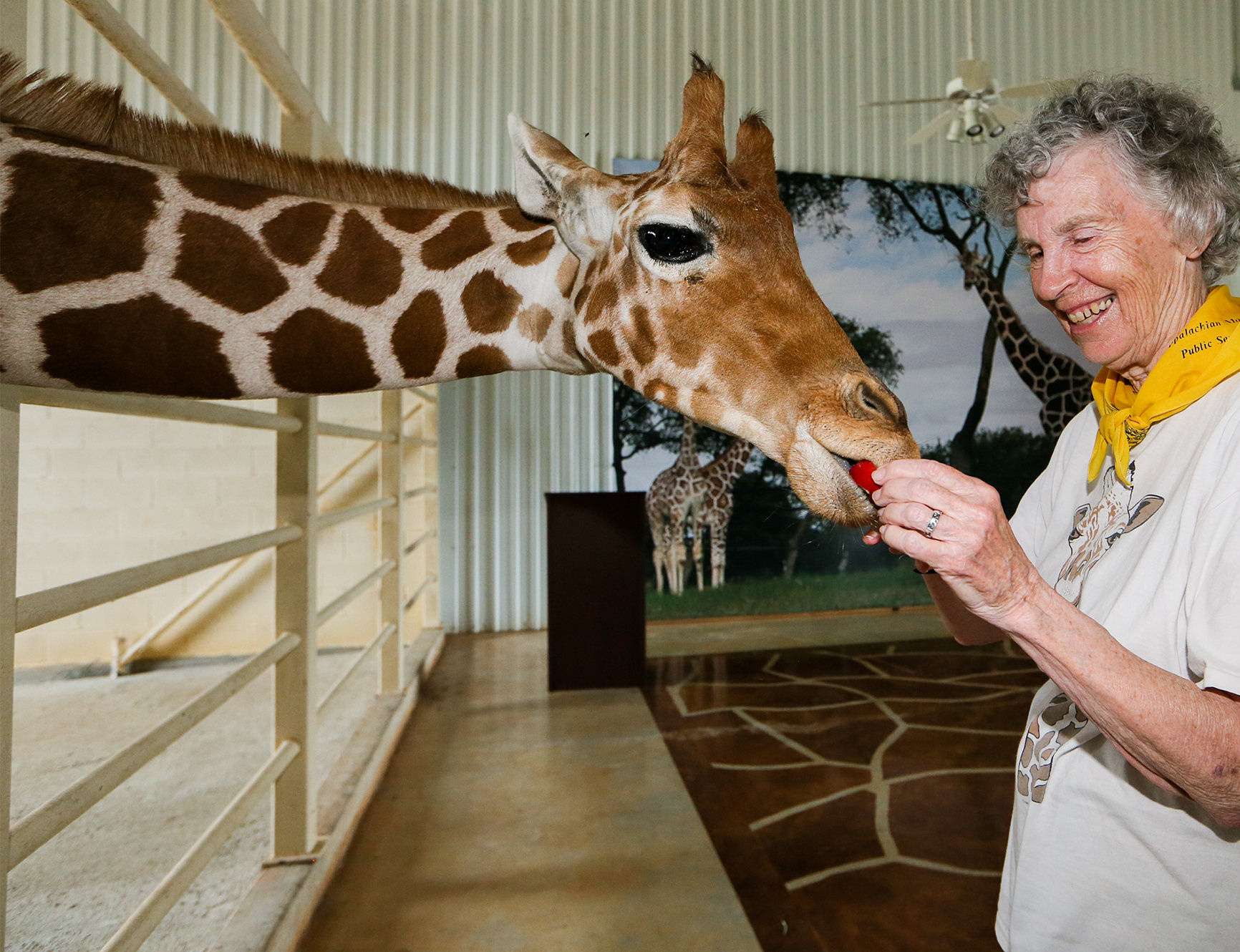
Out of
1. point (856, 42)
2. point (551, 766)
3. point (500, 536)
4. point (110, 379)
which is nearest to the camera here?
point (110, 379)

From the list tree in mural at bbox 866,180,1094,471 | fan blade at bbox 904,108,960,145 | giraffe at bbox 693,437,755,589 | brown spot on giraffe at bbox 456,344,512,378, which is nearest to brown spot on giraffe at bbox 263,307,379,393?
brown spot on giraffe at bbox 456,344,512,378

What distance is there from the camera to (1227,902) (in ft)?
2.32

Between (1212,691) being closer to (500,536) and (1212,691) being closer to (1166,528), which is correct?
(1166,528)

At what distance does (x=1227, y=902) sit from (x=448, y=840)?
186 centimetres

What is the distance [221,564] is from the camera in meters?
1.83

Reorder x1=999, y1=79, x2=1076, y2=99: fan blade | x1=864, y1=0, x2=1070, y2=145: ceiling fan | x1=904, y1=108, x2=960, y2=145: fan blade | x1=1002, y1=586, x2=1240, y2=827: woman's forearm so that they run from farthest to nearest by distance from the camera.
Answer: x1=904, y1=108, x2=960, y2=145: fan blade → x1=864, y1=0, x2=1070, y2=145: ceiling fan → x1=999, y1=79, x2=1076, y2=99: fan blade → x1=1002, y1=586, x2=1240, y2=827: woman's forearm

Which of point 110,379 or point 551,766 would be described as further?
point 551,766

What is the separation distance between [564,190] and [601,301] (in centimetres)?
16

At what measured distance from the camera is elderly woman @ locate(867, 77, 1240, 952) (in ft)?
2.02

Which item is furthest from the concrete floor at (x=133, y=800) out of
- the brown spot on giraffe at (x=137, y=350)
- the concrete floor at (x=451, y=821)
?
the brown spot on giraffe at (x=137, y=350)

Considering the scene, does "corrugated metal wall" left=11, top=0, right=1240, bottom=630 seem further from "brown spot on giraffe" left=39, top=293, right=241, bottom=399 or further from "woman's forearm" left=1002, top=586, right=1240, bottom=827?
"woman's forearm" left=1002, top=586, right=1240, bottom=827

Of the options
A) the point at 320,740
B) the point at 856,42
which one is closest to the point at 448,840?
the point at 320,740

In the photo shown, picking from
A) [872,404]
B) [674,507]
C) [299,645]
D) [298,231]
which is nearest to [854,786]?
[299,645]

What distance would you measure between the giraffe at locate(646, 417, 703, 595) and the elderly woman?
426 cm
